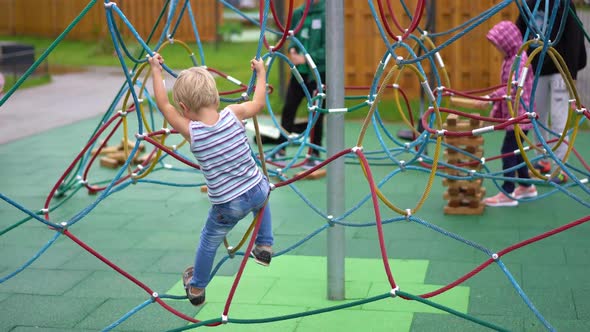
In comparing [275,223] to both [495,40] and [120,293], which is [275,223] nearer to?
[120,293]

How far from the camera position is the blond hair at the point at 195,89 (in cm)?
327

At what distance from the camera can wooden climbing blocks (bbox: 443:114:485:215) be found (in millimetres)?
5785

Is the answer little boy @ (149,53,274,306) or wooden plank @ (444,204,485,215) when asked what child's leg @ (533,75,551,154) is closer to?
wooden plank @ (444,204,485,215)

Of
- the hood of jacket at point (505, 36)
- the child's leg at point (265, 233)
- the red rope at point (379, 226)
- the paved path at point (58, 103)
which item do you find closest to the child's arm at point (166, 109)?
the child's leg at point (265, 233)

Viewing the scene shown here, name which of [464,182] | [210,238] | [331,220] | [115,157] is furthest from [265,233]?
[115,157]

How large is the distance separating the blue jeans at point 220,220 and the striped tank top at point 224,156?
3 centimetres

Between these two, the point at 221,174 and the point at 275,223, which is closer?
the point at 221,174

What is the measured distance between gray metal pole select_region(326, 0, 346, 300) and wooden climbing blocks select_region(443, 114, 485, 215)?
162 centimetres

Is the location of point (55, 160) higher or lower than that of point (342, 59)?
lower

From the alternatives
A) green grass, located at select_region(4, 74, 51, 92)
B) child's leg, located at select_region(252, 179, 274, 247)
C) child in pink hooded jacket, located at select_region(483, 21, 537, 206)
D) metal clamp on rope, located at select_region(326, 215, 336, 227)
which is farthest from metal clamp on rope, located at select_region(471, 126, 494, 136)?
green grass, located at select_region(4, 74, 51, 92)

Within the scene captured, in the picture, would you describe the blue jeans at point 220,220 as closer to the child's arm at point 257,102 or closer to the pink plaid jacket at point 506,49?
the child's arm at point 257,102

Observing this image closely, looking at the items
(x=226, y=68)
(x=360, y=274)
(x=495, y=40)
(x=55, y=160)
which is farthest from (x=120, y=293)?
(x=226, y=68)

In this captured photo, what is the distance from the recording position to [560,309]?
4062 millimetres

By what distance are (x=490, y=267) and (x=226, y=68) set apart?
1022 cm
